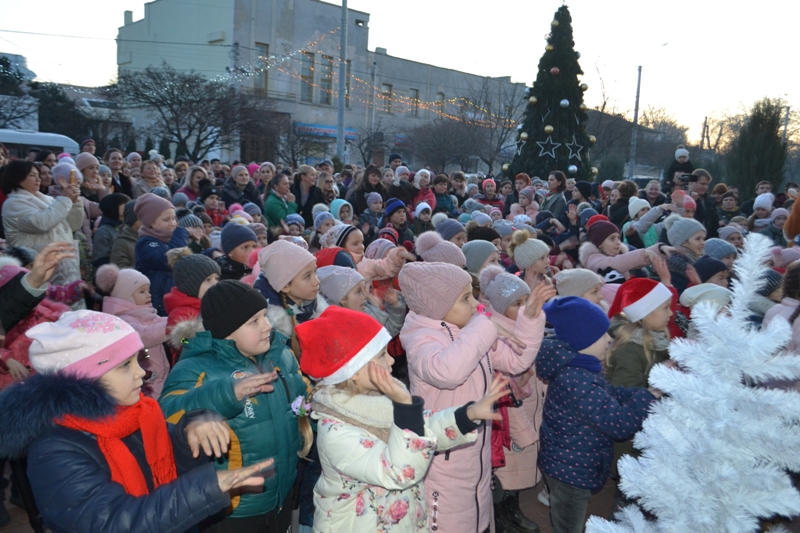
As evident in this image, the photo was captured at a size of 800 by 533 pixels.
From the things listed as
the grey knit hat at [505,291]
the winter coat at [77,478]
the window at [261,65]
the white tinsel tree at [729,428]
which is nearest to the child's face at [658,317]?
the grey knit hat at [505,291]

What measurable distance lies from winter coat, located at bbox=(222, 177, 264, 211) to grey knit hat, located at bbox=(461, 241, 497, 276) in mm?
4817

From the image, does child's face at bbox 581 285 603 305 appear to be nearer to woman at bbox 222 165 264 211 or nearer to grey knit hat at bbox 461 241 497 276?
grey knit hat at bbox 461 241 497 276

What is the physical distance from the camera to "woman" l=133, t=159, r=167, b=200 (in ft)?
28.4

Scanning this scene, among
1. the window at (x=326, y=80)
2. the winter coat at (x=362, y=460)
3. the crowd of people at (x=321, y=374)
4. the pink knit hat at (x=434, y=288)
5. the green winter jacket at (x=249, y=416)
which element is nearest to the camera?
the crowd of people at (x=321, y=374)

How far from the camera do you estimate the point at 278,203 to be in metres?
8.27

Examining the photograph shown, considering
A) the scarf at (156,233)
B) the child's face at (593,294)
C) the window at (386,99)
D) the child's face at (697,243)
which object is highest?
Result: the window at (386,99)

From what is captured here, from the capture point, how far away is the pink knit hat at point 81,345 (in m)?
2.01

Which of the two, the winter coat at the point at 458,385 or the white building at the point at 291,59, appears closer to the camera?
the winter coat at the point at 458,385

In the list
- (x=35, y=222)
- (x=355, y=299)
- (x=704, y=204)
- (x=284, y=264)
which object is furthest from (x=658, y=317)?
(x=704, y=204)

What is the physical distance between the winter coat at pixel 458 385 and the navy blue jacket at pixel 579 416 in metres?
0.18

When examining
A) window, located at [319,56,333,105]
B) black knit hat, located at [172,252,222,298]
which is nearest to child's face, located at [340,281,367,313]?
black knit hat, located at [172,252,222,298]

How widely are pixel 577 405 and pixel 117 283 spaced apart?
11.7 ft

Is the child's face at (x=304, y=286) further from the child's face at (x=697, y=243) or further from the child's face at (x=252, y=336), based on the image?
the child's face at (x=697, y=243)

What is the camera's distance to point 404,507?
2.38 meters
